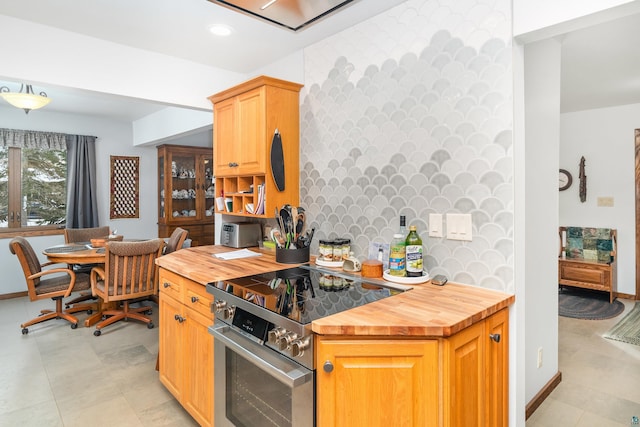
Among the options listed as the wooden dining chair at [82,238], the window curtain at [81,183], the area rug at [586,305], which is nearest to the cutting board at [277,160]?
the wooden dining chair at [82,238]

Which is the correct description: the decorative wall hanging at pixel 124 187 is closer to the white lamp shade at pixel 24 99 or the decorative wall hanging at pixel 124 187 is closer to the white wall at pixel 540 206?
the white lamp shade at pixel 24 99

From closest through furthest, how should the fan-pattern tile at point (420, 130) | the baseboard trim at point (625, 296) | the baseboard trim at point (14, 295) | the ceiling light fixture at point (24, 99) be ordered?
1. the fan-pattern tile at point (420, 130)
2. the ceiling light fixture at point (24, 99)
3. the baseboard trim at point (625, 296)
4. the baseboard trim at point (14, 295)

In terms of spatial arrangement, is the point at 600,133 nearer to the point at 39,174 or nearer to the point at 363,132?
the point at 363,132

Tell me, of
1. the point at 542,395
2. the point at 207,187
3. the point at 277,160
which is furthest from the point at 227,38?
the point at 207,187

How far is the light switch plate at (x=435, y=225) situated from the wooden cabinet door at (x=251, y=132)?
3.98 ft

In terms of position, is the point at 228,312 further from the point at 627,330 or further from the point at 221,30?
the point at 627,330

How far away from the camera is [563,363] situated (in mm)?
2930

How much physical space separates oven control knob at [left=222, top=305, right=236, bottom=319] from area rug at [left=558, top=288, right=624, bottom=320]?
3930mm

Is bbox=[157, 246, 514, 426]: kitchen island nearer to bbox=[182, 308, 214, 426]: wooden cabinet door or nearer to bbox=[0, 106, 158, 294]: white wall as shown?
bbox=[182, 308, 214, 426]: wooden cabinet door

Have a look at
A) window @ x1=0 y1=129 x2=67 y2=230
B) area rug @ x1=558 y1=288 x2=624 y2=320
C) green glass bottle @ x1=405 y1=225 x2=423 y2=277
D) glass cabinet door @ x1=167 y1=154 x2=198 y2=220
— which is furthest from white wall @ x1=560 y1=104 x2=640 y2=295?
window @ x1=0 y1=129 x2=67 y2=230

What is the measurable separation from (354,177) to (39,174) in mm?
5018

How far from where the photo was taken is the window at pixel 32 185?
4938mm

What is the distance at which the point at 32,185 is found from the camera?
5152 millimetres

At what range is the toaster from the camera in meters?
3.04
